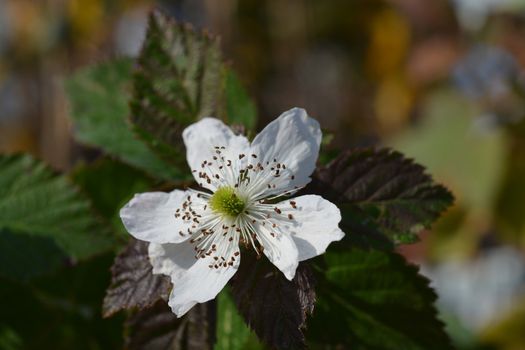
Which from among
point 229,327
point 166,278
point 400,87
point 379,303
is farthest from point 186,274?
point 400,87

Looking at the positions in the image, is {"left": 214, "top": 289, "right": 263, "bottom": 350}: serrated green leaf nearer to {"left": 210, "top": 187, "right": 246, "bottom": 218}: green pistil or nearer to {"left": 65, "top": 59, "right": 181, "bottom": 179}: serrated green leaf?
{"left": 210, "top": 187, "right": 246, "bottom": 218}: green pistil

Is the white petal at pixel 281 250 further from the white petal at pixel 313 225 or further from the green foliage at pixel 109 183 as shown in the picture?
the green foliage at pixel 109 183

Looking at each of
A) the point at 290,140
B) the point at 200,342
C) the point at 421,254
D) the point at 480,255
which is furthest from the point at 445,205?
the point at 480,255

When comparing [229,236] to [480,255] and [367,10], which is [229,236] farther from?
[367,10]

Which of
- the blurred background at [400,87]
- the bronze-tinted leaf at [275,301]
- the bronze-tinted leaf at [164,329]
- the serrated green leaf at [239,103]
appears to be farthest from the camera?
the blurred background at [400,87]

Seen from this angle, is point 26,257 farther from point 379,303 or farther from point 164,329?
point 379,303

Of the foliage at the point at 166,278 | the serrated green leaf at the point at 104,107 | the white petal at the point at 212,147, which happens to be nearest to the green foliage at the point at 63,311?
the foliage at the point at 166,278
